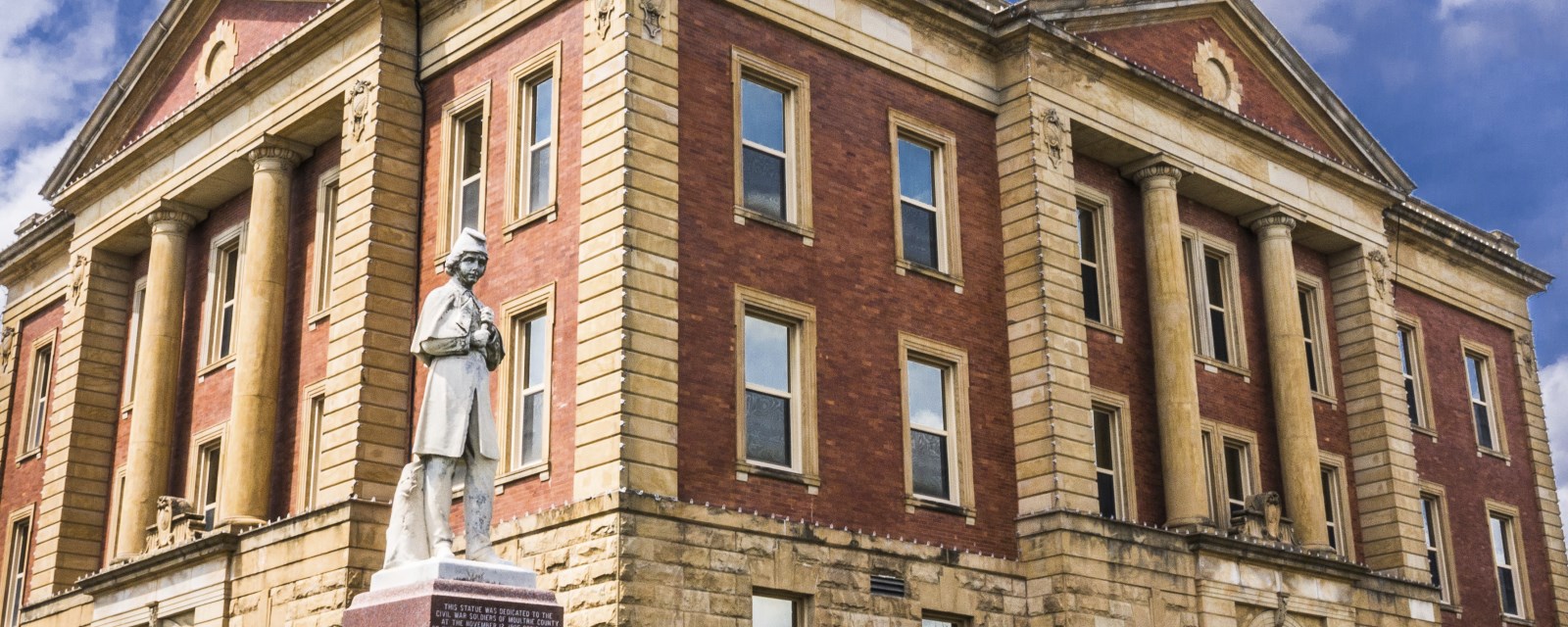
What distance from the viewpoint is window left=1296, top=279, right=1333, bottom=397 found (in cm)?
3612

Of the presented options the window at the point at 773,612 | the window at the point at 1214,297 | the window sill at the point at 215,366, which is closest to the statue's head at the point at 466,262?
the window at the point at 773,612

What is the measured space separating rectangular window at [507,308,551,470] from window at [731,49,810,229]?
11.8 ft

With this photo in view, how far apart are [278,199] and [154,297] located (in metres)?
4.05

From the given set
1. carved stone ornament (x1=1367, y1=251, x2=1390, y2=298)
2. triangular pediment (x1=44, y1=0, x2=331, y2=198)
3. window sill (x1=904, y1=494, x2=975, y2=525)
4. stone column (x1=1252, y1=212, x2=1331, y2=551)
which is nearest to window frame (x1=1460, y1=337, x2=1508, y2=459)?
carved stone ornament (x1=1367, y1=251, x2=1390, y2=298)

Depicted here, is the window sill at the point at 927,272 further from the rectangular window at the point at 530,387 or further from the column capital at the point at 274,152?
the column capital at the point at 274,152

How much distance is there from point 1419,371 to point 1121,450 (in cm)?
1279

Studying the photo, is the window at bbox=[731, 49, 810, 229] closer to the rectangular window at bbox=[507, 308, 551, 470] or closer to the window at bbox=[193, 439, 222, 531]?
the rectangular window at bbox=[507, 308, 551, 470]

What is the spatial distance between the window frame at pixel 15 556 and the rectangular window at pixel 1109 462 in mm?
22345

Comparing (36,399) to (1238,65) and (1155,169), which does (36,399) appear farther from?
(1238,65)

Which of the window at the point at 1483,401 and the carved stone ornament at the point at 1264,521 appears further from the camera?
the window at the point at 1483,401

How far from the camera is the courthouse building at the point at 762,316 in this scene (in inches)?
980

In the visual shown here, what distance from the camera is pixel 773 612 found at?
24828mm

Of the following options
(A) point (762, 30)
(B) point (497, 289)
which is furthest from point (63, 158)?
(A) point (762, 30)

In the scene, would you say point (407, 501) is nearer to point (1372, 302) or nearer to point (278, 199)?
point (278, 199)
